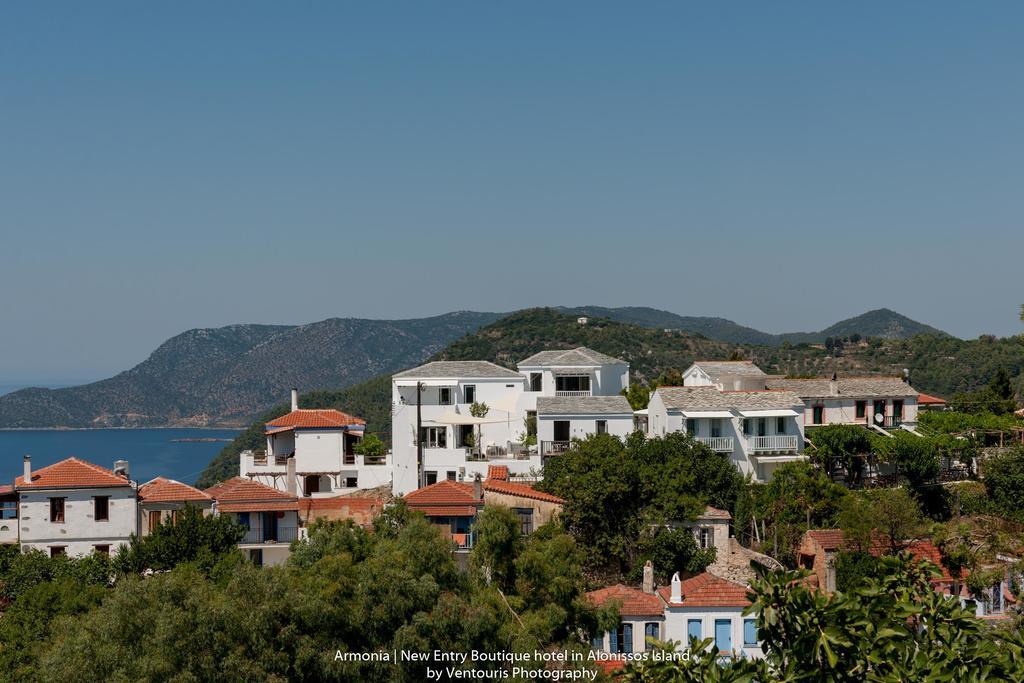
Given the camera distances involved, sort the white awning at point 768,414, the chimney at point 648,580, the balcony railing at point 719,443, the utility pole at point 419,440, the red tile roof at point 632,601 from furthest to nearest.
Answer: the utility pole at point 419,440 < the white awning at point 768,414 < the balcony railing at point 719,443 < the chimney at point 648,580 < the red tile roof at point 632,601

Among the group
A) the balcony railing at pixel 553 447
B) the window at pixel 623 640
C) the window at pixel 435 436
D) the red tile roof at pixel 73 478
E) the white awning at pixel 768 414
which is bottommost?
the window at pixel 623 640

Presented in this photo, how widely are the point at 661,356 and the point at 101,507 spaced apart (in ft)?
299

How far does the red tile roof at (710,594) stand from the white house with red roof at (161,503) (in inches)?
660

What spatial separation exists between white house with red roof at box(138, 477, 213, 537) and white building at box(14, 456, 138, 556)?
0.65 m

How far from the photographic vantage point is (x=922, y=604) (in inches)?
571

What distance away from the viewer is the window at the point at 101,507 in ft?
119

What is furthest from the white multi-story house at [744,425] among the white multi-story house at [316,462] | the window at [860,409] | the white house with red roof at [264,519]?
the white house with red roof at [264,519]

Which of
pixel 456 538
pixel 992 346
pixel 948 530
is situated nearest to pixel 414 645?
pixel 456 538

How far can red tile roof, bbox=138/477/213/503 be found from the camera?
3750 centimetres

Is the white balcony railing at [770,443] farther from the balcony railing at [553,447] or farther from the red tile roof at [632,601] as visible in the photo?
the red tile roof at [632,601]

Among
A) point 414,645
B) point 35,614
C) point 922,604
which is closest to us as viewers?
point 922,604

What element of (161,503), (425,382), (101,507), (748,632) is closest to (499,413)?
(425,382)

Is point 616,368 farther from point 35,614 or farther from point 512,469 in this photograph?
point 35,614

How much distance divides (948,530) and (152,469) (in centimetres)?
13316
